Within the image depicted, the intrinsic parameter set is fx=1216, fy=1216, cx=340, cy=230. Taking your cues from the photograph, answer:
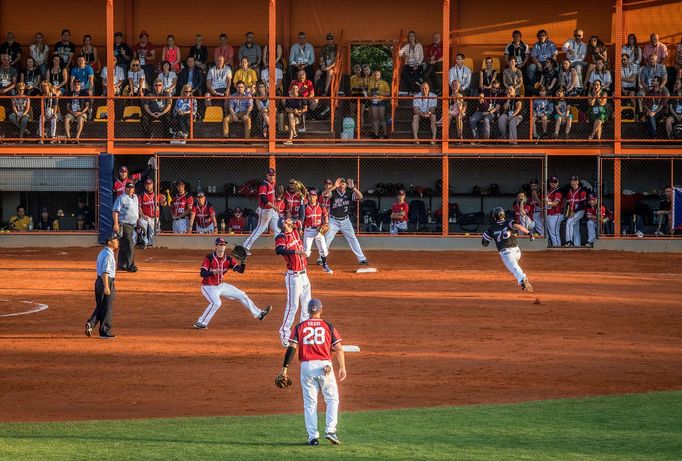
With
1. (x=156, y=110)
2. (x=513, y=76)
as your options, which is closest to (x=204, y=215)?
(x=156, y=110)

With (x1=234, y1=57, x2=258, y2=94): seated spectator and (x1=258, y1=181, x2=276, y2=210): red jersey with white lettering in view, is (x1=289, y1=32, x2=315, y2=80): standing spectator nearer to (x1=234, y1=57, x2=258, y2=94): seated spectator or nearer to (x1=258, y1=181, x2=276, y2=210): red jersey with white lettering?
(x1=234, y1=57, x2=258, y2=94): seated spectator

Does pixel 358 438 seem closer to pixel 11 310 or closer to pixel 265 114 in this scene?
pixel 11 310

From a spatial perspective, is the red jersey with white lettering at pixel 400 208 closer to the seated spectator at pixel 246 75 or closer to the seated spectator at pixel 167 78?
the seated spectator at pixel 246 75

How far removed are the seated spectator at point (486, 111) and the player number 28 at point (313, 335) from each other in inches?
809

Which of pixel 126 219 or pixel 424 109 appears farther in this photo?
pixel 424 109

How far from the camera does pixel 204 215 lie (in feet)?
109

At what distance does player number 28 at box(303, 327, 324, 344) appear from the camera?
499 inches

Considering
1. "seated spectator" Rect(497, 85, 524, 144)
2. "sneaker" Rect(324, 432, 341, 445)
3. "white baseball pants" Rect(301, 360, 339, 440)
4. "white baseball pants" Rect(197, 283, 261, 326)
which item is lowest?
"sneaker" Rect(324, 432, 341, 445)

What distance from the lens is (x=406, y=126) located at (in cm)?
3500

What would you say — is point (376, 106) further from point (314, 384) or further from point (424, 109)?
point (314, 384)

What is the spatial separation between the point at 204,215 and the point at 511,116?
872 centimetres

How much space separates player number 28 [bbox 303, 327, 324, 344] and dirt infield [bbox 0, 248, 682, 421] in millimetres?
3126

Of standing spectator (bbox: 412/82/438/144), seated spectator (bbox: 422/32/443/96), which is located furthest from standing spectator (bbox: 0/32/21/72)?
seated spectator (bbox: 422/32/443/96)

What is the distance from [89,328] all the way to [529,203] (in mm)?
16557
